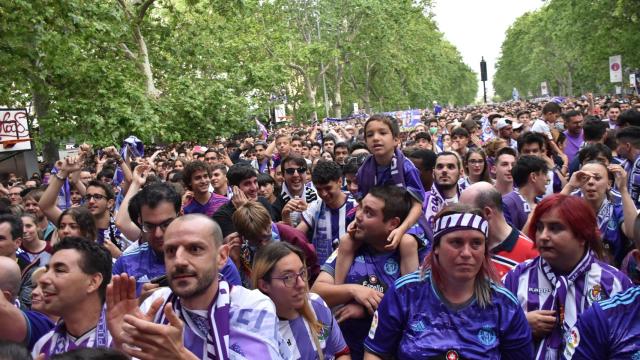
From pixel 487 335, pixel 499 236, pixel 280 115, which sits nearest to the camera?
pixel 487 335

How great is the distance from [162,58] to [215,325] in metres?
19.7

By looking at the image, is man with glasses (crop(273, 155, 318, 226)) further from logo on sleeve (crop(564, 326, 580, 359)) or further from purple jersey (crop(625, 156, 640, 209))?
logo on sleeve (crop(564, 326, 580, 359))

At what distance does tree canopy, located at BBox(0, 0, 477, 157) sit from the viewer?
12.7 meters

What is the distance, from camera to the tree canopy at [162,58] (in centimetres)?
1268

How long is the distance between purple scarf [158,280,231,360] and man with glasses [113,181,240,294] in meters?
1.50

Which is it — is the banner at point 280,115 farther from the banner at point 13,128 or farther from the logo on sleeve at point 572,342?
the logo on sleeve at point 572,342

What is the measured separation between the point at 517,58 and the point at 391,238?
9955cm

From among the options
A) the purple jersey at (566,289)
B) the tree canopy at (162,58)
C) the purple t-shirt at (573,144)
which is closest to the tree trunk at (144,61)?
the tree canopy at (162,58)

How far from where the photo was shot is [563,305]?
3.39 m

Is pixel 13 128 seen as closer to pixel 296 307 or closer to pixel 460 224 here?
pixel 296 307

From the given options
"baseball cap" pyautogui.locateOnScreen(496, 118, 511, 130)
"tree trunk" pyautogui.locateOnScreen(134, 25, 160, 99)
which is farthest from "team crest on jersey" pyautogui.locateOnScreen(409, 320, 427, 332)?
"tree trunk" pyautogui.locateOnScreen(134, 25, 160, 99)

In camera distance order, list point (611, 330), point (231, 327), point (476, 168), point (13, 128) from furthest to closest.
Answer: point (13, 128)
point (476, 168)
point (231, 327)
point (611, 330)

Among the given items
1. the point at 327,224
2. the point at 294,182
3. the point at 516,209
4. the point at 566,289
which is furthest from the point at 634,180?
the point at 566,289

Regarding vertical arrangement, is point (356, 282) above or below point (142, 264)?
below
